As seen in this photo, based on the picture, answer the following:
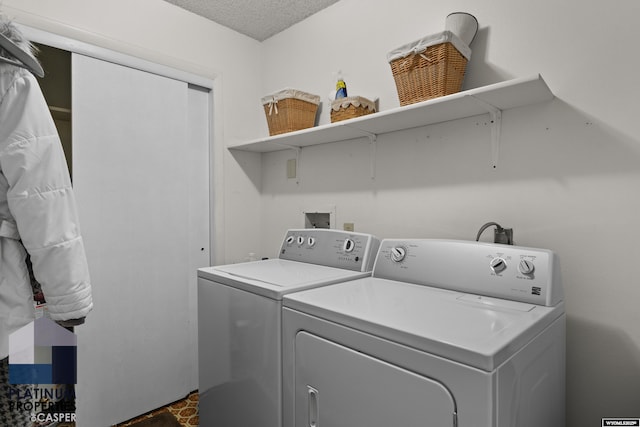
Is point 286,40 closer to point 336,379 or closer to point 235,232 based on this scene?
point 235,232

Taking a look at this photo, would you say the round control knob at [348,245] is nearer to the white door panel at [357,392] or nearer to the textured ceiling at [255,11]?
the white door panel at [357,392]

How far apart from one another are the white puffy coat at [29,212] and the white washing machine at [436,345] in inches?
28.4

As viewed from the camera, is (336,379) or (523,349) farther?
(336,379)

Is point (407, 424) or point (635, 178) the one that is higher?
point (635, 178)

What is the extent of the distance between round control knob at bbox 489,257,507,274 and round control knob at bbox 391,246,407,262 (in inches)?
→ 14.0

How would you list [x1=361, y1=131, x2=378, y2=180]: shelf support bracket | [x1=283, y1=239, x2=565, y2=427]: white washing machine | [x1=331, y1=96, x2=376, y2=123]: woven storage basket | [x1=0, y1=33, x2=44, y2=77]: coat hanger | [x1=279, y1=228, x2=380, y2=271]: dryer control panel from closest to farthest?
[x1=283, y1=239, x2=565, y2=427]: white washing machine, [x1=0, y1=33, x2=44, y2=77]: coat hanger, [x1=279, y1=228, x2=380, y2=271]: dryer control panel, [x1=331, y1=96, x2=376, y2=123]: woven storage basket, [x1=361, y1=131, x2=378, y2=180]: shelf support bracket

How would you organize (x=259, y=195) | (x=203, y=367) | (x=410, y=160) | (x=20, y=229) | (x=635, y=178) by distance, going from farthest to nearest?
1. (x=259, y=195)
2. (x=410, y=160)
3. (x=203, y=367)
4. (x=635, y=178)
5. (x=20, y=229)

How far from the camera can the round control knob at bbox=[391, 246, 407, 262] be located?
1.51m

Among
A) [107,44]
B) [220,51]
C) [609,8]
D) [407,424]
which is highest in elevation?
[220,51]

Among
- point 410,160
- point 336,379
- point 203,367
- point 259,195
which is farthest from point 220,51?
point 336,379

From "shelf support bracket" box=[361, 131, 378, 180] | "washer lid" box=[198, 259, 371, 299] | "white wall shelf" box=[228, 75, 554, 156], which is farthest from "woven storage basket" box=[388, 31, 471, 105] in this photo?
"washer lid" box=[198, 259, 371, 299]

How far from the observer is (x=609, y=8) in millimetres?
1303

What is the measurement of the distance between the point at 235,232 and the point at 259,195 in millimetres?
355

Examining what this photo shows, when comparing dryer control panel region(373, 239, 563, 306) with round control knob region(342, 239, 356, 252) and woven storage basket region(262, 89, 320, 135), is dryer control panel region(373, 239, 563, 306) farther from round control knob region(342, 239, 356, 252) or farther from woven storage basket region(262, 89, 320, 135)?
woven storage basket region(262, 89, 320, 135)
